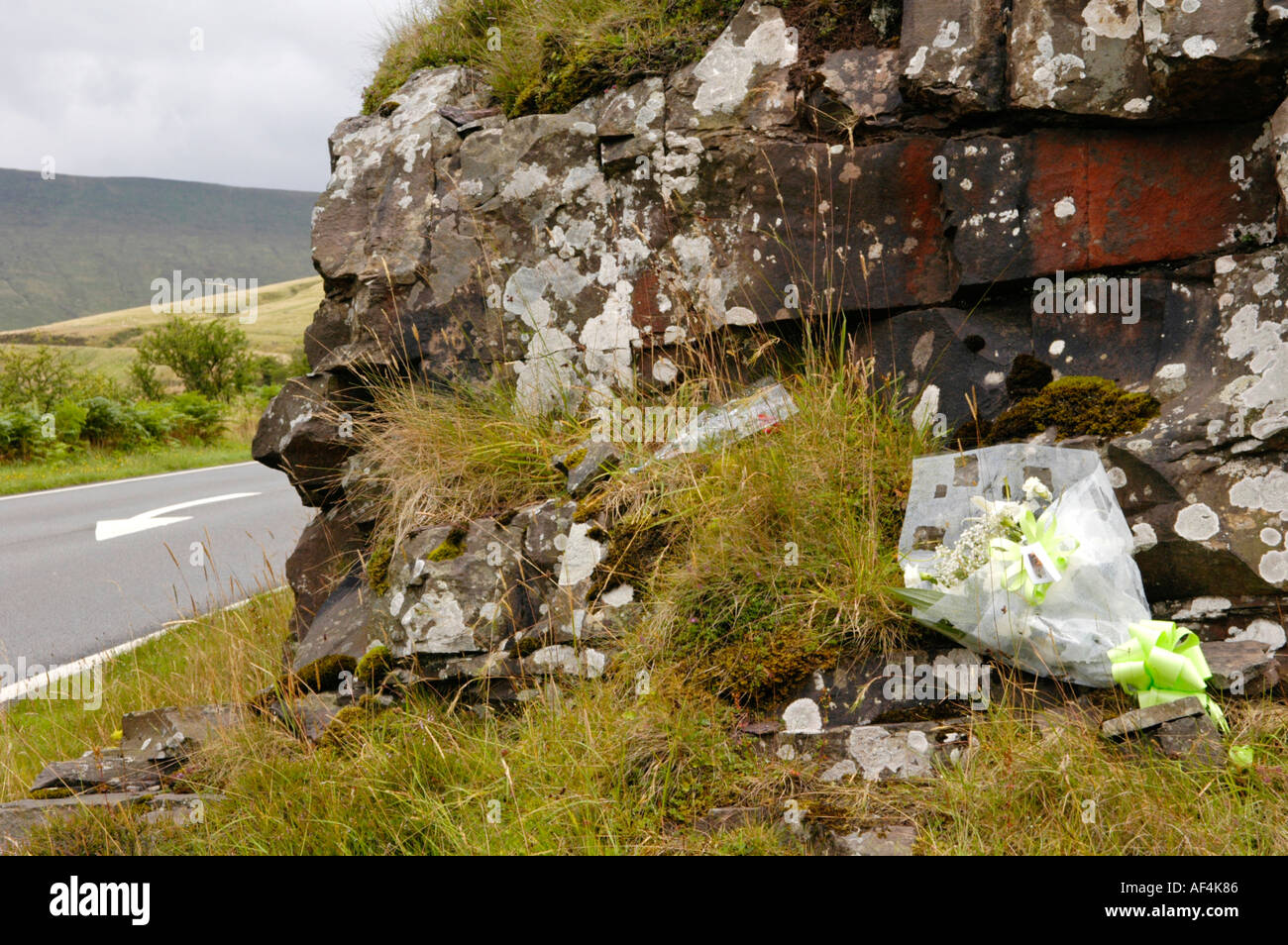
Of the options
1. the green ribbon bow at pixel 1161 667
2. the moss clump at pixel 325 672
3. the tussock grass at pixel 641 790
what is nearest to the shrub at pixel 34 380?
the moss clump at pixel 325 672

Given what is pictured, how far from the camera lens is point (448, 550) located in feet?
12.8

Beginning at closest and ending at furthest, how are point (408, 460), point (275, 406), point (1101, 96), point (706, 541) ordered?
point (706, 541) → point (1101, 96) → point (408, 460) → point (275, 406)

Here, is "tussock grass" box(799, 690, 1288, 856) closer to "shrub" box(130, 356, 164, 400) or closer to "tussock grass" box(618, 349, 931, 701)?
"tussock grass" box(618, 349, 931, 701)

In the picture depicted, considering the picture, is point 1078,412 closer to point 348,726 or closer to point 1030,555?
point 1030,555

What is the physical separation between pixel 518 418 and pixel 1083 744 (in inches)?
118

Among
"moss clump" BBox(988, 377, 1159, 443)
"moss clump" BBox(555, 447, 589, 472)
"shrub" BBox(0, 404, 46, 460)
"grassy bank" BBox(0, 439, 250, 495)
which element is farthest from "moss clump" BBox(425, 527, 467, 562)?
"shrub" BBox(0, 404, 46, 460)

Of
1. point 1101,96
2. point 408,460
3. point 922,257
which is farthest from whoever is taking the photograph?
point 408,460

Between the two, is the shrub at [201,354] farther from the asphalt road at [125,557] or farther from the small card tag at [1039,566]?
the small card tag at [1039,566]

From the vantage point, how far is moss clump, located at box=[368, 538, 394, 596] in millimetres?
4129

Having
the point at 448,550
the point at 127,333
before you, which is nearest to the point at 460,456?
the point at 448,550

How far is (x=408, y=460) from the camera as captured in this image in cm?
440
